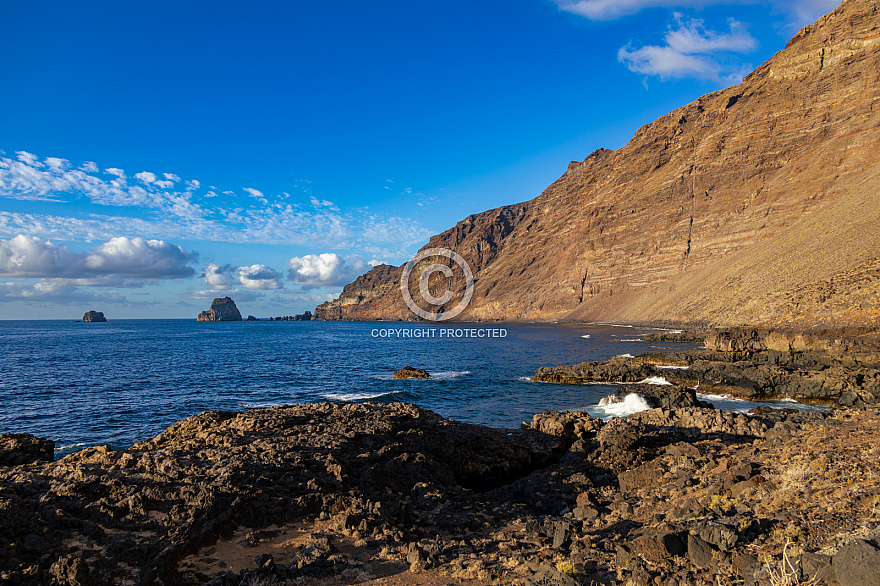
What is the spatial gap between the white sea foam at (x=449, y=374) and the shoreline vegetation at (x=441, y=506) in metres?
21.5

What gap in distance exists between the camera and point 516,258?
6161 inches

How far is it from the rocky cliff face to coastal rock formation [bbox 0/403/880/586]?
→ 3535 centimetres

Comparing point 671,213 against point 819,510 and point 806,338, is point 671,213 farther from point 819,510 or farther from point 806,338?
point 819,510

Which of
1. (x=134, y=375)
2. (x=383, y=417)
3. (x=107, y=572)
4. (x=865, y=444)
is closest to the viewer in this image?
(x=107, y=572)

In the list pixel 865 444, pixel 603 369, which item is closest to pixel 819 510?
pixel 865 444

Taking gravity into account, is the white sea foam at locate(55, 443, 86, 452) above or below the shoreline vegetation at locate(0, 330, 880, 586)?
below

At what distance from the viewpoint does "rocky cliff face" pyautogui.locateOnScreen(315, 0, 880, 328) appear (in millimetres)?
47969

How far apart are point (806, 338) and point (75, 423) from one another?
147 feet

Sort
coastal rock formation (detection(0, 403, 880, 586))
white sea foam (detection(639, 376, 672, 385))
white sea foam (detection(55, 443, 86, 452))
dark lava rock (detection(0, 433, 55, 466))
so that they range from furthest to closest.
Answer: white sea foam (detection(639, 376, 672, 385)) < white sea foam (detection(55, 443, 86, 452)) < dark lava rock (detection(0, 433, 55, 466)) < coastal rock formation (detection(0, 403, 880, 586))

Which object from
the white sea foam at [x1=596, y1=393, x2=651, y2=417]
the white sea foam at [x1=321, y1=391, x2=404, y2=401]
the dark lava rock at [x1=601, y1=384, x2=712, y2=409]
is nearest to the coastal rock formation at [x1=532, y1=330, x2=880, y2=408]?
the dark lava rock at [x1=601, y1=384, x2=712, y2=409]

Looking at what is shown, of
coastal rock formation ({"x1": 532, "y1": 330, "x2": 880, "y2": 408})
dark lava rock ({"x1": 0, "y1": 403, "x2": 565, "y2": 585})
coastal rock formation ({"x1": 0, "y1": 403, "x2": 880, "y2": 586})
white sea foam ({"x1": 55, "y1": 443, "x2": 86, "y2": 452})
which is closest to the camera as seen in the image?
coastal rock formation ({"x1": 0, "y1": 403, "x2": 880, "y2": 586})

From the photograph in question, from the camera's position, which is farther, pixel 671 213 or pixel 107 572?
pixel 671 213

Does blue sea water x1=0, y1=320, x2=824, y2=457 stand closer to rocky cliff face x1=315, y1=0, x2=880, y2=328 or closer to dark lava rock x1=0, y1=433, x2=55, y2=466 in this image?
dark lava rock x1=0, y1=433, x2=55, y2=466

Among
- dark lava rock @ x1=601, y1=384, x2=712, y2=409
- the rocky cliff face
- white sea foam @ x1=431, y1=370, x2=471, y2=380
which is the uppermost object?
the rocky cliff face
